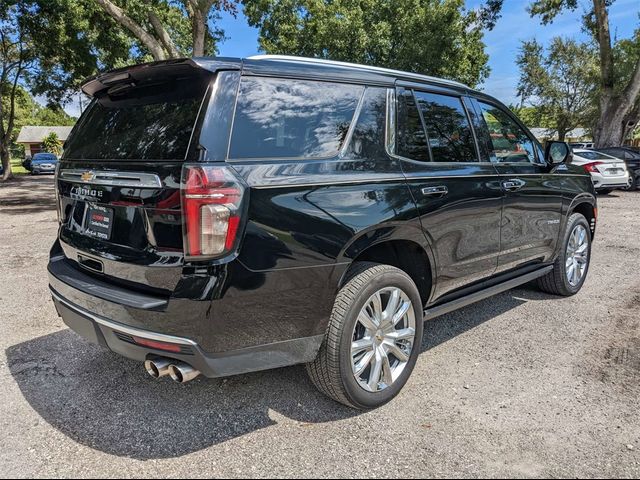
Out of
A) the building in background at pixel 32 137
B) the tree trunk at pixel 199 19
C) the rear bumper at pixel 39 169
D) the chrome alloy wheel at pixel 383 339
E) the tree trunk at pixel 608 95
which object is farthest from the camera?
the building in background at pixel 32 137

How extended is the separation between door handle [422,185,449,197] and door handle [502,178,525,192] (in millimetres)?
855

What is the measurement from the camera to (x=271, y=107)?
2516mm

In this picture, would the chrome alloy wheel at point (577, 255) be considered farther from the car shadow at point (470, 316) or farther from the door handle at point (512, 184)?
the door handle at point (512, 184)

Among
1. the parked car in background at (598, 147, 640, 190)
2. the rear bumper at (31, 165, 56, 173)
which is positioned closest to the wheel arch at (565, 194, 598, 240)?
the parked car in background at (598, 147, 640, 190)

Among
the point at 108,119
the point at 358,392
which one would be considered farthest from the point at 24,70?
the point at 358,392

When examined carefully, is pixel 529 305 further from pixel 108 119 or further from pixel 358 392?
pixel 108 119

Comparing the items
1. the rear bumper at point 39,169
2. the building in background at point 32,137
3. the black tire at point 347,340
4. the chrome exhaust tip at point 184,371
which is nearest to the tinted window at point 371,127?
the black tire at point 347,340

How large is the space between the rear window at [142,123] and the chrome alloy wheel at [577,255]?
4158 mm

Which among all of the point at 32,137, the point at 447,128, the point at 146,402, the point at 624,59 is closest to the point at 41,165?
the point at 146,402

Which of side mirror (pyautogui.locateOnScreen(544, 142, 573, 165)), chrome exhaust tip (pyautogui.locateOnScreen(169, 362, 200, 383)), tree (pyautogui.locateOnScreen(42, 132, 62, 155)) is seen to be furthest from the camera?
tree (pyautogui.locateOnScreen(42, 132, 62, 155))

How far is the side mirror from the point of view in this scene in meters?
4.66

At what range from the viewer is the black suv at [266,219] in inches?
89.3

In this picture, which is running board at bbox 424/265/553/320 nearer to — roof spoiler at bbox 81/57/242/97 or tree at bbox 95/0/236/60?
roof spoiler at bbox 81/57/242/97

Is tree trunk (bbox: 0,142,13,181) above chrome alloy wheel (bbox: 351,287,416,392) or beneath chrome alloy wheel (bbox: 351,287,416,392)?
beneath
